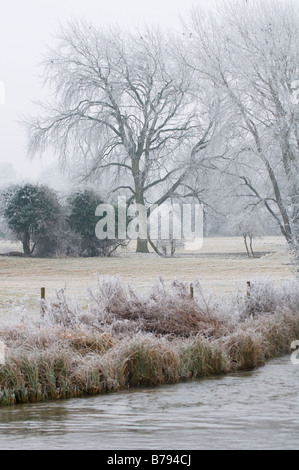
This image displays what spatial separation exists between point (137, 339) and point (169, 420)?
2.69m

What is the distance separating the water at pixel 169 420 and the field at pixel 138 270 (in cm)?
1036

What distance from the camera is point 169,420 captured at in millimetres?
7461

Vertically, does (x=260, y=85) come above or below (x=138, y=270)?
above

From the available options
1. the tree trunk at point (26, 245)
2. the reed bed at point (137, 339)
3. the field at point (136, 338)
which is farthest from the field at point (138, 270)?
the reed bed at point (137, 339)

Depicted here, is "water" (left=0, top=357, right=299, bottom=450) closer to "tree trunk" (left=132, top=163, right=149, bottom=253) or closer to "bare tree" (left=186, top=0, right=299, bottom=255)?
"bare tree" (left=186, top=0, right=299, bottom=255)

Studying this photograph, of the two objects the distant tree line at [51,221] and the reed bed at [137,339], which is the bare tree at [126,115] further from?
the reed bed at [137,339]

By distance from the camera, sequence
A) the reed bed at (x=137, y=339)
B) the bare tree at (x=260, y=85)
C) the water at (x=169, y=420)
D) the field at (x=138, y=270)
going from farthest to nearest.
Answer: the field at (x=138, y=270), the bare tree at (x=260, y=85), the reed bed at (x=137, y=339), the water at (x=169, y=420)

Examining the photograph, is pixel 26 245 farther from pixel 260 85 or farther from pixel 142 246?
pixel 260 85

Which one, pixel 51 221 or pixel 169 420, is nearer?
pixel 169 420

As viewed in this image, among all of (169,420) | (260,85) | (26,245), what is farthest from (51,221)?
(169,420)

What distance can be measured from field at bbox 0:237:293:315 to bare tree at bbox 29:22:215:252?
135 inches

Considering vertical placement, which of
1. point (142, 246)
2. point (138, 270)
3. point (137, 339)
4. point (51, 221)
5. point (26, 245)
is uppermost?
point (51, 221)

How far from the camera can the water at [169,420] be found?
661 centimetres
